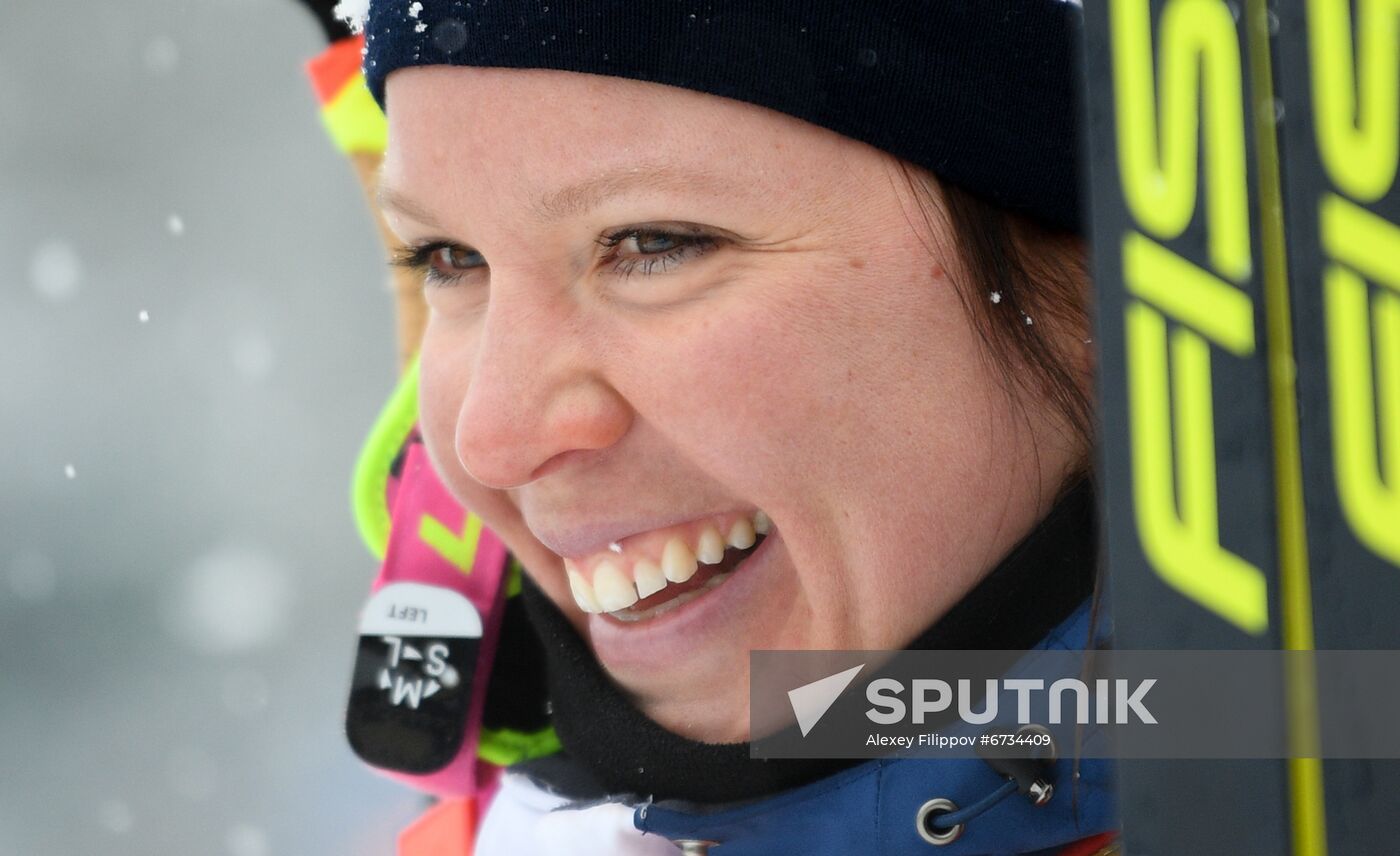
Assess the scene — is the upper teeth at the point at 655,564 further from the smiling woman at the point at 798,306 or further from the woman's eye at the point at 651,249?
the woman's eye at the point at 651,249

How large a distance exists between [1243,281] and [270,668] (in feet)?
8.34

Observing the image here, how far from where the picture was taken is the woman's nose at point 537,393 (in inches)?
40.8

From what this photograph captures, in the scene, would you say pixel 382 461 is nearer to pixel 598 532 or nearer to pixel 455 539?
pixel 455 539

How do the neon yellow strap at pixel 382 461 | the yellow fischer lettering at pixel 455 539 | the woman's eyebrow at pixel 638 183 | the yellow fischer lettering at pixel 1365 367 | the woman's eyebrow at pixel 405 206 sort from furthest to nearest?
the neon yellow strap at pixel 382 461
the yellow fischer lettering at pixel 455 539
the woman's eyebrow at pixel 405 206
the woman's eyebrow at pixel 638 183
the yellow fischer lettering at pixel 1365 367

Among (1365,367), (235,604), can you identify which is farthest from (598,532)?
(235,604)

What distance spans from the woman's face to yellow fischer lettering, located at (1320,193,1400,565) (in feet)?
1.06

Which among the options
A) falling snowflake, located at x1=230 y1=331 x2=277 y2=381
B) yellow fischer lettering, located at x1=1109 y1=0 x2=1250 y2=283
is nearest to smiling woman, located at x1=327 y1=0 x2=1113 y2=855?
yellow fischer lettering, located at x1=1109 y1=0 x2=1250 y2=283

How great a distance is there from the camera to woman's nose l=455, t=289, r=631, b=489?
1.04 m

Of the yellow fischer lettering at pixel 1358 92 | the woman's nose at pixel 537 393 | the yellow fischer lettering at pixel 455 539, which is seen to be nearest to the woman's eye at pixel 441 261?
the woman's nose at pixel 537 393

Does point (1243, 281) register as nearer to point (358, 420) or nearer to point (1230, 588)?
point (1230, 588)

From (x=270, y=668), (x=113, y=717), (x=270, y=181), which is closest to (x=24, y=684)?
(x=113, y=717)

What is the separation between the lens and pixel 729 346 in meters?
1.01

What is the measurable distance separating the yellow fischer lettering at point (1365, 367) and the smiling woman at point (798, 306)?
32 cm

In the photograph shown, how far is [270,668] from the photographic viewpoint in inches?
115
